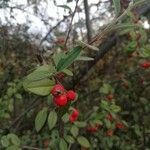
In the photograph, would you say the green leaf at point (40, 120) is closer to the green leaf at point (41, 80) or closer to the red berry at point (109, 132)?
the green leaf at point (41, 80)

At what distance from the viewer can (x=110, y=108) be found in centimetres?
314

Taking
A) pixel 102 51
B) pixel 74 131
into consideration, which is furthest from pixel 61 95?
pixel 102 51

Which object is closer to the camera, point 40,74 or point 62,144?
point 40,74

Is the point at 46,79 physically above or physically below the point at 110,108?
above

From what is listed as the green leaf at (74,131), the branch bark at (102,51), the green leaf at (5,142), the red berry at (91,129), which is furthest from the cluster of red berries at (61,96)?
the red berry at (91,129)

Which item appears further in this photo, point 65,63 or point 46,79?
point 46,79

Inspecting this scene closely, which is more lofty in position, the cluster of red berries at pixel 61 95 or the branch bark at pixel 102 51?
the branch bark at pixel 102 51

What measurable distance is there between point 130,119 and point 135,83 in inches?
13.8

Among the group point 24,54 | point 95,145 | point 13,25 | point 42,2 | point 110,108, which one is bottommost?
point 95,145

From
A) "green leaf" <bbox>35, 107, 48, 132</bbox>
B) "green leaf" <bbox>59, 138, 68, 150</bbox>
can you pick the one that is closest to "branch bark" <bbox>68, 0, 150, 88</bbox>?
"green leaf" <bbox>59, 138, 68, 150</bbox>

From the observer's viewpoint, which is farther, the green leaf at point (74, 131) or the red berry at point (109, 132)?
the red berry at point (109, 132)

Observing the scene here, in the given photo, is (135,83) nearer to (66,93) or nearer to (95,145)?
(95,145)

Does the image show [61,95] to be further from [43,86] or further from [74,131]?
[74,131]

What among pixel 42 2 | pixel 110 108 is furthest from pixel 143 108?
pixel 42 2
